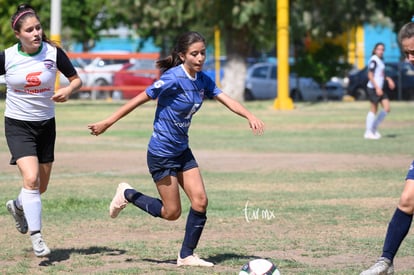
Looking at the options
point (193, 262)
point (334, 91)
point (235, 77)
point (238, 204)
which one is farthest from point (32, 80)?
point (334, 91)

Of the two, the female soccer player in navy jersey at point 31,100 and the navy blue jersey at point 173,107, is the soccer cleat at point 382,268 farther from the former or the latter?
the female soccer player in navy jersey at point 31,100

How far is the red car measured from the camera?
1497 inches

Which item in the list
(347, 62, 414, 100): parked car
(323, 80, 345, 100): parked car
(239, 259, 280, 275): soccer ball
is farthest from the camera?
(323, 80, 345, 100): parked car

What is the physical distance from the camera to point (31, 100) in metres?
8.13

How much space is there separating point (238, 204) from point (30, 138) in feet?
13.7

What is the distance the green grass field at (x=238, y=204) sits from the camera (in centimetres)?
820

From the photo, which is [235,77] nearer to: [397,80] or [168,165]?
[397,80]

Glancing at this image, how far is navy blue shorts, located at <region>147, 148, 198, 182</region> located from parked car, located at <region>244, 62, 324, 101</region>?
33739 mm

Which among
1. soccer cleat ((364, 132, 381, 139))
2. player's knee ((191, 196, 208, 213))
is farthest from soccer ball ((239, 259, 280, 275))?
soccer cleat ((364, 132, 381, 139))

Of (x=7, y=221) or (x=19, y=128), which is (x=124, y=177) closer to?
(x=7, y=221)

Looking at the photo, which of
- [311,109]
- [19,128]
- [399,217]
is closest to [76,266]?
[19,128]

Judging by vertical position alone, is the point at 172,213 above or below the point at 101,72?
above

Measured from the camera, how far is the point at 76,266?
7.85 meters

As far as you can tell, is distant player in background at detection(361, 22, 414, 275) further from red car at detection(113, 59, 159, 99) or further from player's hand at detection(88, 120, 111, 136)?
red car at detection(113, 59, 159, 99)
